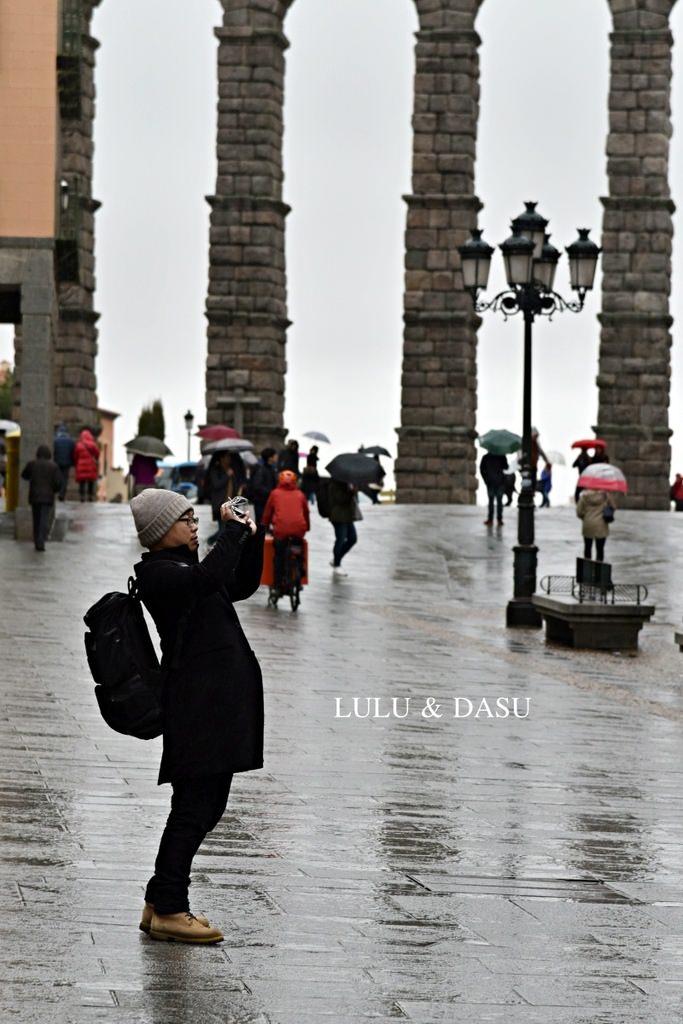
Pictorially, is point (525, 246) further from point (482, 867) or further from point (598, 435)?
point (598, 435)

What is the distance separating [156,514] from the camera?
7.26 metres

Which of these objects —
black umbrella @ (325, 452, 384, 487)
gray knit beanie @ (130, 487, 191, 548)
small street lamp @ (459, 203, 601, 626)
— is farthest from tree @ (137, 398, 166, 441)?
gray knit beanie @ (130, 487, 191, 548)

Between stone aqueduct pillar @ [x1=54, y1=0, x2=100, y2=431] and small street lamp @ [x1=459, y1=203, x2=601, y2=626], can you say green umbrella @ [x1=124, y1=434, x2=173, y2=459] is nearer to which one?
stone aqueduct pillar @ [x1=54, y1=0, x2=100, y2=431]

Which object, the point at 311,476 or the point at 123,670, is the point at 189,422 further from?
the point at 123,670

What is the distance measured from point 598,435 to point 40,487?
64.0 feet

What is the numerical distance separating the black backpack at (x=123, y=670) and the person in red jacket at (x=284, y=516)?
652 inches

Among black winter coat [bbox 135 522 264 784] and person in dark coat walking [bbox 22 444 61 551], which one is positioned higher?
black winter coat [bbox 135 522 264 784]

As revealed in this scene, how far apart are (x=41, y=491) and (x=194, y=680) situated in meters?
23.0

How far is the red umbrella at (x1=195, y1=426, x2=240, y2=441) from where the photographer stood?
42.0 metres

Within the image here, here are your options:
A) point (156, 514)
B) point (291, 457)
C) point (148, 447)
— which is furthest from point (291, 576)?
point (148, 447)

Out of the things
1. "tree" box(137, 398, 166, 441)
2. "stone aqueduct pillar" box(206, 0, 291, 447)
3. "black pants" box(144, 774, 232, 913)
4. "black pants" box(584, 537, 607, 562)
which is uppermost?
"stone aqueduct pillar" box(206, 0, 291, 447)

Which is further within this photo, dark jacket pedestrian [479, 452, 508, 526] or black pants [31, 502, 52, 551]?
dark jacket pedestrian [479, 452, 508, 526]

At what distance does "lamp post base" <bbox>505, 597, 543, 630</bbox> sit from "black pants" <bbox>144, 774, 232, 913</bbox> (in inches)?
649

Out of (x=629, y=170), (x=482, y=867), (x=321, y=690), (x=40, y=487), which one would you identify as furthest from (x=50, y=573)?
(x=629, y=170)
